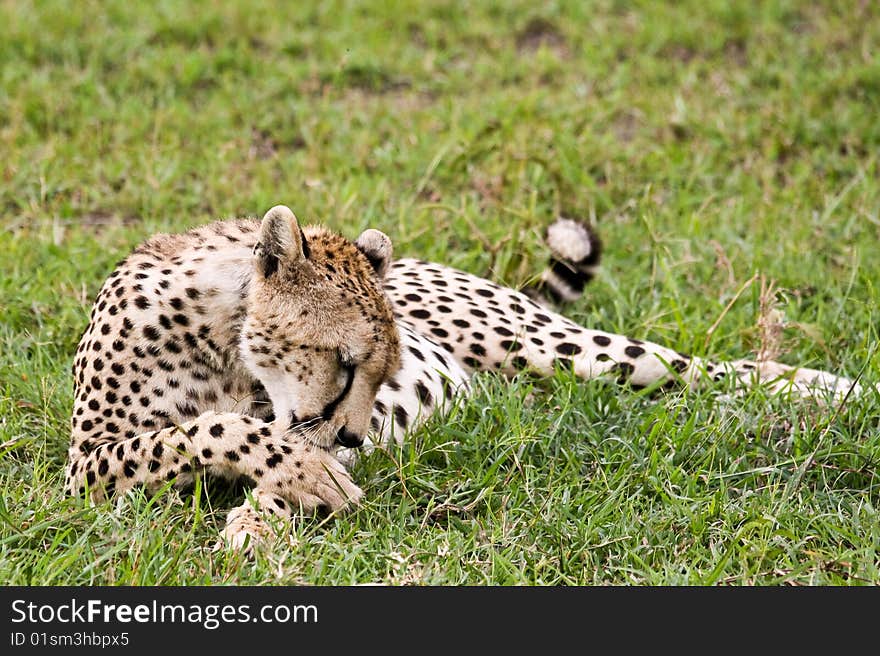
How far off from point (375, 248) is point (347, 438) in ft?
2.11

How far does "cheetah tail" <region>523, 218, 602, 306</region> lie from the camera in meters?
5.32

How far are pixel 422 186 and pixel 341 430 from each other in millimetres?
2847

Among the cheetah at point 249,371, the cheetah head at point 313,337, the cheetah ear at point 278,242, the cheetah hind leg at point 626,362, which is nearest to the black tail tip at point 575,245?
the cheetah hind leg at point 626,362

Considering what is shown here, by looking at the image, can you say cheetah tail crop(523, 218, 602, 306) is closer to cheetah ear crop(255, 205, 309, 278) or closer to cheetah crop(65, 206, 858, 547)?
cheetah crop(65, 206, 858, 547)

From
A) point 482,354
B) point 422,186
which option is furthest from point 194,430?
point 422,186

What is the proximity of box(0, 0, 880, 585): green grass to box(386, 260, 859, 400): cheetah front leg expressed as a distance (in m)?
0.14

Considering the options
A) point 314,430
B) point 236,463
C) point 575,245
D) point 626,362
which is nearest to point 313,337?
point 314,430

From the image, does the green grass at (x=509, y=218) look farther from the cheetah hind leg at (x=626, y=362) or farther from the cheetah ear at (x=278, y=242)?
the cheetah ear at (x=278, y=242)

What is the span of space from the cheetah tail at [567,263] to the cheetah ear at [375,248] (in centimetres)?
149

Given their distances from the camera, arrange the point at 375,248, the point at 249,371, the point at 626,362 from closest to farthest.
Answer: the point at 249,371
the point at 375,248
the point at 626,362

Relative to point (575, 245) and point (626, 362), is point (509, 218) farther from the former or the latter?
point (626, 362)

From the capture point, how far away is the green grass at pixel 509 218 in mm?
3672

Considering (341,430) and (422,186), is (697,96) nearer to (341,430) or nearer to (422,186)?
(422,186)

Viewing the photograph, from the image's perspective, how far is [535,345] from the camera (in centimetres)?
483
